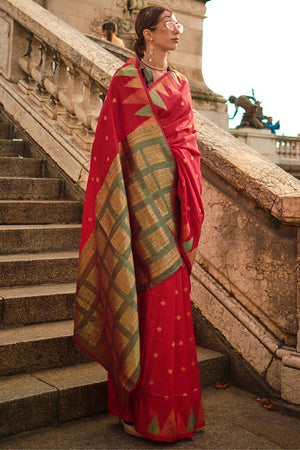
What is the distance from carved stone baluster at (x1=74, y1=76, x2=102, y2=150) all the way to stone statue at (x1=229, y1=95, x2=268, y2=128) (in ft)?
48.1

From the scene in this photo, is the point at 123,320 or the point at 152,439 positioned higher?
the point at 123,320

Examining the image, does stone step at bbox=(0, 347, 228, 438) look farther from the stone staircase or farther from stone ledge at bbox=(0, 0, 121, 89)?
stone ledge at bbox=(0, 0, 121, 89)

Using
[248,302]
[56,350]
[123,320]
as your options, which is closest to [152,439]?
[123,320]

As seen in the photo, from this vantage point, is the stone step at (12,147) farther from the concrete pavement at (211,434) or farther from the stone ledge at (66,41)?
the concrete pavement at (211,434)

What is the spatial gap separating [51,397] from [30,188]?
229cm

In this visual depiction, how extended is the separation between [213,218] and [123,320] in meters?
1.16

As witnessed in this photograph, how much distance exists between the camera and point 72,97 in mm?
4801

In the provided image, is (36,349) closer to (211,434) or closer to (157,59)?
(211,434)

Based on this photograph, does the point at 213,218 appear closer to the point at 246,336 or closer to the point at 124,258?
the point at 246,336

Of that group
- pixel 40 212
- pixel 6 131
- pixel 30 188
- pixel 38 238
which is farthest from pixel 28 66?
pixel 38 238

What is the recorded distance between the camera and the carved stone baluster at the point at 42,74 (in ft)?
17.3

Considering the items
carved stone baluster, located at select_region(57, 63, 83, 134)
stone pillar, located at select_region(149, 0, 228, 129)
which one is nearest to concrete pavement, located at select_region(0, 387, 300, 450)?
carved stone baluster, located at select_region(57, 63, 83, 134)

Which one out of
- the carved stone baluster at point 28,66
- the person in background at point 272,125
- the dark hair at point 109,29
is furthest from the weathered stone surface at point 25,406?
the person in background at point 272,125

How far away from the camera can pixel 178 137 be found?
2.66 meters
